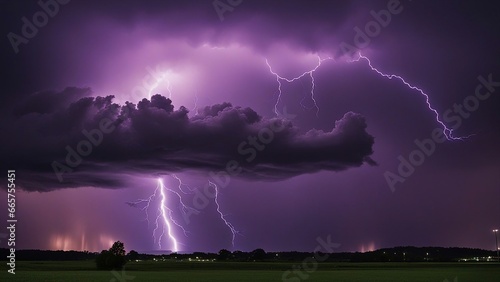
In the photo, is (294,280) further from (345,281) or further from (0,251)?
(0,251)

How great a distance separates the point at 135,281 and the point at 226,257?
125 m

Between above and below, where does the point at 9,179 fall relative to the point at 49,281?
above

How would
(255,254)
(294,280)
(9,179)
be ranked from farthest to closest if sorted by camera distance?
(255,254)
(294,280)
(9,179)

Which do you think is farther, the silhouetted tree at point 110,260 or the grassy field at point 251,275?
the silhouetted tree at point 110,260

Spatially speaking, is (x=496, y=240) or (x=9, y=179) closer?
(x=9, y=179)

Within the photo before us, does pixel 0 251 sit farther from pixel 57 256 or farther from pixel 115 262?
pixel 115 262

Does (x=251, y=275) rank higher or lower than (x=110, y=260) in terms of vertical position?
lower

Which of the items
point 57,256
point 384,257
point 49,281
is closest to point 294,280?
point 49,281

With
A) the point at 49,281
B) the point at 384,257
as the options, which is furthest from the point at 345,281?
the point at 384,257

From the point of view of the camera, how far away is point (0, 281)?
121 feet

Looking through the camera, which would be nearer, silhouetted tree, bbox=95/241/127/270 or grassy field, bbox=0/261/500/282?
grassy field, bbox=0/261/500/282

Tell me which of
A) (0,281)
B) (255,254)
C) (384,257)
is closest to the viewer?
(0,281)

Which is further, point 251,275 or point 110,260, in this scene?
point 110,260

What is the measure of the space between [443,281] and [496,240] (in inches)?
3468
